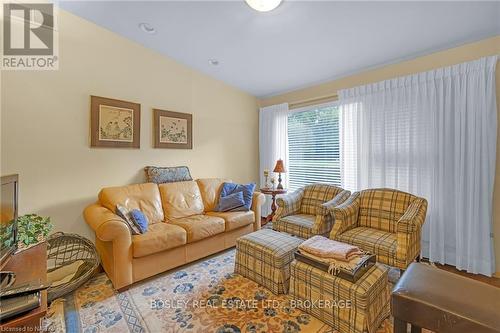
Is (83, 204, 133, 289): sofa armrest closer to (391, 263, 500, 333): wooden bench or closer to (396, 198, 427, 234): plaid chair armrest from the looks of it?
(391, 263, 500, 333): wooden bench

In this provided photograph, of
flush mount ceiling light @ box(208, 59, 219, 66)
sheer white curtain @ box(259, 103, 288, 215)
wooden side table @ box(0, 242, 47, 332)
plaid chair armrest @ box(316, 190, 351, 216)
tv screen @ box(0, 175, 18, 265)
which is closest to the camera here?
wooden side table @ box(0, 242, 47, 332)

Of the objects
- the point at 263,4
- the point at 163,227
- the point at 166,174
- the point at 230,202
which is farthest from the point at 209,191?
the point at 263,4

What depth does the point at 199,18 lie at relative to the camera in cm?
241

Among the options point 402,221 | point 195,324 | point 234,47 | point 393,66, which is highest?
point 234,47

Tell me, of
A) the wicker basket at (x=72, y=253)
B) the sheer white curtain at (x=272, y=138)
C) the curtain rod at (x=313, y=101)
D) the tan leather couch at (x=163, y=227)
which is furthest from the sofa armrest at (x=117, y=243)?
the curtain rod at (x=313, y=101)

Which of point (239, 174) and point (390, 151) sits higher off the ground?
point (390, 151)

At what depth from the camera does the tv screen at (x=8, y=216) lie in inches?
53.8

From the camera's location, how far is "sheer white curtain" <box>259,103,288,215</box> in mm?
4207

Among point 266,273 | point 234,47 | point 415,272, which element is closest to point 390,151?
point 415,272

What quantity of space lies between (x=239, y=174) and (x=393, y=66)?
2.91 meters

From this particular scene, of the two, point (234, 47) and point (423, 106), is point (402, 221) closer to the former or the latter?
point (423, 106)

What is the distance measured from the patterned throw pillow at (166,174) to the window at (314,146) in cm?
191

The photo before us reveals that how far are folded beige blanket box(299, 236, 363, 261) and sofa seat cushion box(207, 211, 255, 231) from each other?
4.02ft

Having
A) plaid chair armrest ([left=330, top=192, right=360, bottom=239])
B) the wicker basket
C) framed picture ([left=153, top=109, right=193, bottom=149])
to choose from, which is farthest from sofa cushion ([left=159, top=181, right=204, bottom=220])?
plaid chair armrest ([left=330, top=192, right=360, bottom=239])
